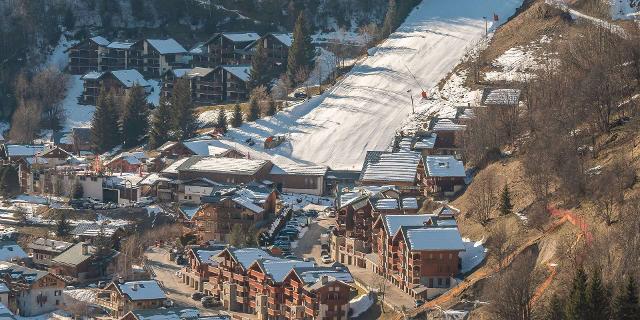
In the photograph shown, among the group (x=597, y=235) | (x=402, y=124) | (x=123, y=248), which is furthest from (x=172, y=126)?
(x=597, y=235)

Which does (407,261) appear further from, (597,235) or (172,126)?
(172,126)

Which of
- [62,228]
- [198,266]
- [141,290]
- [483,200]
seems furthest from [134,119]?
[483,200]

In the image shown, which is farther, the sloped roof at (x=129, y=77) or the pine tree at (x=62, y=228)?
the sloped roof at (x=129, y=77)

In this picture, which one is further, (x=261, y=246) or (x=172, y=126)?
(x=172, y=126)

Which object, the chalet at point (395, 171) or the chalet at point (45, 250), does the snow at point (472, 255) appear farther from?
the chalet at point (45, 250)

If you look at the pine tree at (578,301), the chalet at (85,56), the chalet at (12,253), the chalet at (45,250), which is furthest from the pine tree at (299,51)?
the pine tree at (578,301)

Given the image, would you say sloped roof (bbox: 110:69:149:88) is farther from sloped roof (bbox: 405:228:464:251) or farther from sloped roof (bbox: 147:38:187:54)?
sloped roof (bbox: 405:228:464:251)
